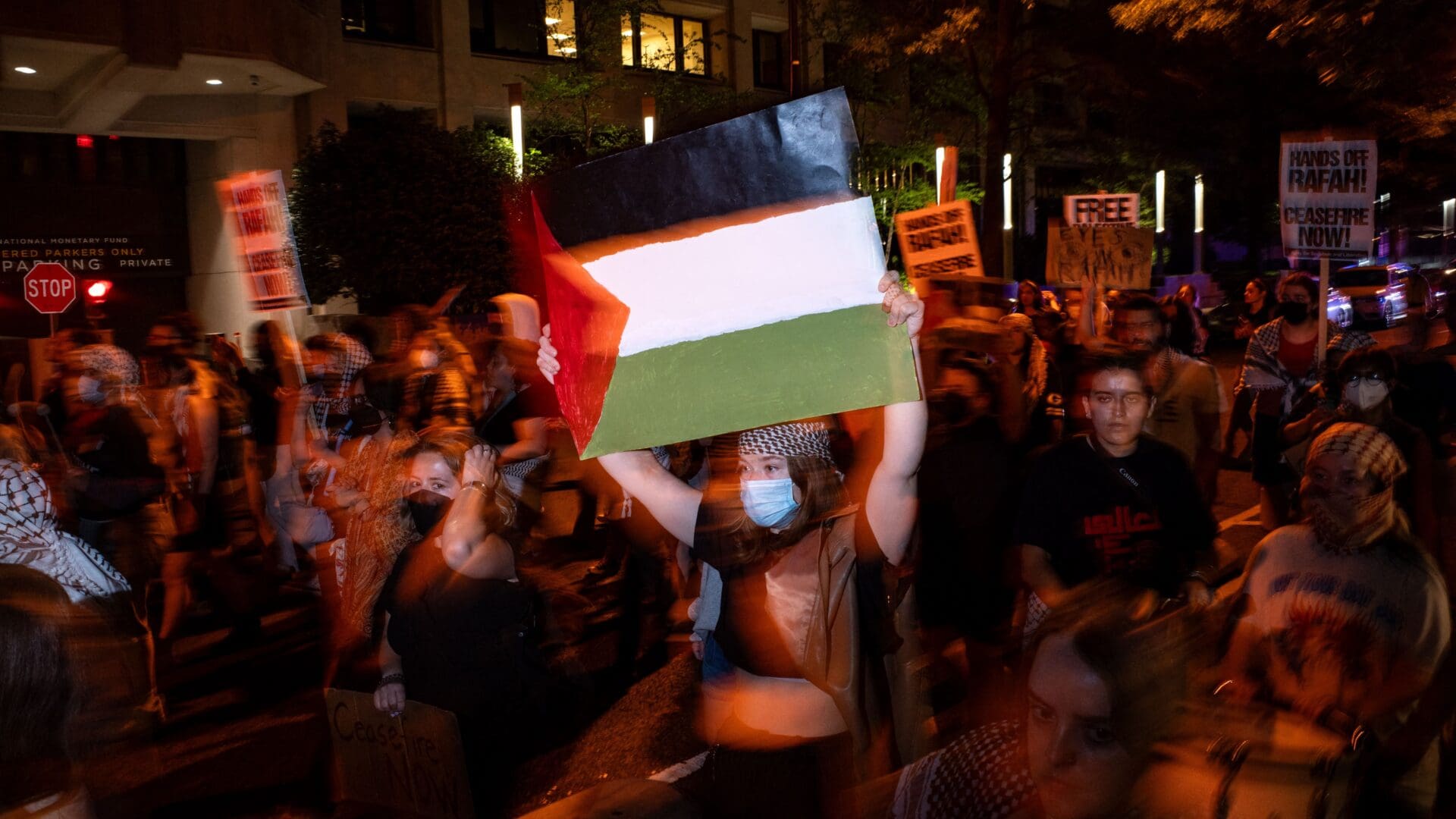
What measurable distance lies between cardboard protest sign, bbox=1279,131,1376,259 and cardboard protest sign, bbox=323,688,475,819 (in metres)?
7.22

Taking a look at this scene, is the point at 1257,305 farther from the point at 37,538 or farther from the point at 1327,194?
the point at 37,538

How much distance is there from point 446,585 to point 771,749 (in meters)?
1.22

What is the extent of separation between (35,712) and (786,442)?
1.75 metres

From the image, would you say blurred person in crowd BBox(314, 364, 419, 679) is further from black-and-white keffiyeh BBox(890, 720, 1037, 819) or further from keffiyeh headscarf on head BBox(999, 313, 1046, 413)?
keffiyeh headscarf on head BBox(999, 313, 1046, 413)

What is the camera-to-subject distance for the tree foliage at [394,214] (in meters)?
18.4

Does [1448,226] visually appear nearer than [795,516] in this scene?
No

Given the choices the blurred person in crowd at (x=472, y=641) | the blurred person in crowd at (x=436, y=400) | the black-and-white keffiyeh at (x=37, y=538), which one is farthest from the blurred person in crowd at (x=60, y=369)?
the blurred person in crowd at (x=472, y=641)

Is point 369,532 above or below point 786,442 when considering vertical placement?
below

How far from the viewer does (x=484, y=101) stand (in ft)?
77.0

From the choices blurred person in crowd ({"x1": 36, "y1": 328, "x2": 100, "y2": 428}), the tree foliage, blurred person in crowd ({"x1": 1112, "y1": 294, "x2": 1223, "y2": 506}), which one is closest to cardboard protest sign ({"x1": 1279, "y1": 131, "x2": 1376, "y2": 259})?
blurred person in crowd ({"x1": 1112, "y1": 294, "x2": 1223, "y2": 506})

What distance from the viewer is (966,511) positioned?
4730mm

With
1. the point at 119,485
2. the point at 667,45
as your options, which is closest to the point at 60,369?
the point at 119,485

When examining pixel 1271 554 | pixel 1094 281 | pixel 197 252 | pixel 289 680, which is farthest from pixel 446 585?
pixel 197 252

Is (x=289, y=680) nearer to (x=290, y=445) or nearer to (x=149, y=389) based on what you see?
(x=290, y=445)
